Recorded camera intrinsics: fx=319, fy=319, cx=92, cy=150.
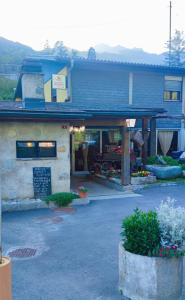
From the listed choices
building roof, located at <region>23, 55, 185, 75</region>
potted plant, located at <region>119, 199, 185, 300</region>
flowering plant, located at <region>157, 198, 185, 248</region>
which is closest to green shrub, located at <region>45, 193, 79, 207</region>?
potted plant, located at <region>119, 199, 185, 300</region>

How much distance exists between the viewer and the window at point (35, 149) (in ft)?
Answer: 39.2

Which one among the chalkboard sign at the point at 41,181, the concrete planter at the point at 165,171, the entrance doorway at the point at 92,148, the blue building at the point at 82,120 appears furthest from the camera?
the entrance doorway at the point at 92,148

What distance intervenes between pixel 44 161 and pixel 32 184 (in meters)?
0.98

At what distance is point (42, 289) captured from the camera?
5.71 m

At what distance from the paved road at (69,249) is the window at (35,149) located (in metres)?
2.19

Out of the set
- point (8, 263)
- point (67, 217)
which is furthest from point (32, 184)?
point (8, 263)

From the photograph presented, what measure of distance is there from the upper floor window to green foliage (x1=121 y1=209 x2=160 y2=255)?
53.8ft

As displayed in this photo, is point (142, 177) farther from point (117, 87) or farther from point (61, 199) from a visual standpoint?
point (117, 87)

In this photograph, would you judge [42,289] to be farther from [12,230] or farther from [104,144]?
[104,144]

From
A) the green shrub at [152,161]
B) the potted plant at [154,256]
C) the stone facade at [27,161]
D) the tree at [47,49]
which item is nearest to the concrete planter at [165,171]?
the green shrub at [152,161]

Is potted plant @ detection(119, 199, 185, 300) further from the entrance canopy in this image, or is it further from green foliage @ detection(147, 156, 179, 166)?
green foliage @ detection(147, 156, 179, 166)

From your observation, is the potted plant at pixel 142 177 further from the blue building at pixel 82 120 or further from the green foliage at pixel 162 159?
the green foliage at pixel 162 159

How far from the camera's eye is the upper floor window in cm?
2060

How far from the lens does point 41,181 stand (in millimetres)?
12156
